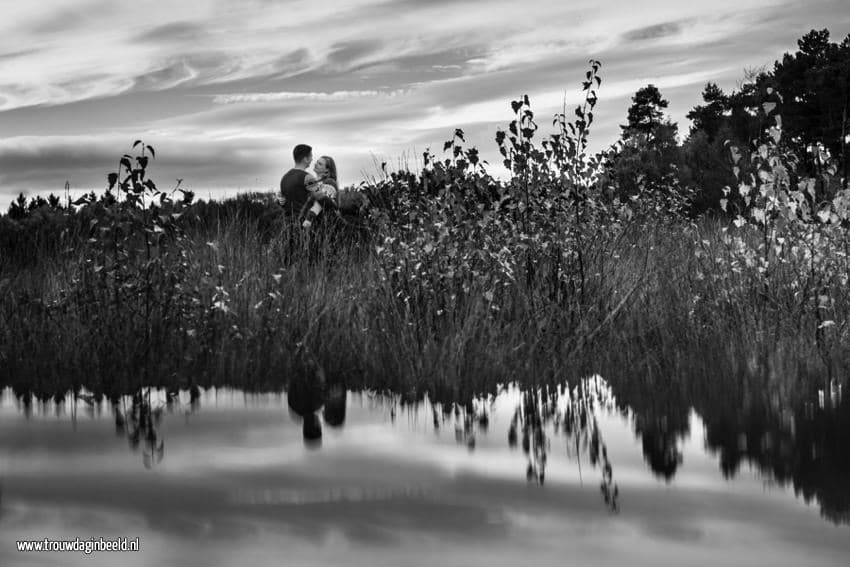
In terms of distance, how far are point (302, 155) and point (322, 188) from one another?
0.56 metres

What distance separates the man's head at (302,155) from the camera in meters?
12.8

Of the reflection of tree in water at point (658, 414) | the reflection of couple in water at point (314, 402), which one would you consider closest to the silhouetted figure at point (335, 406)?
the reflection of couple in water at point (314, 402)

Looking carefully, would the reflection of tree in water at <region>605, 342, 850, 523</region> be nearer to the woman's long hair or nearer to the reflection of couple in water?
the reflection of couple in water

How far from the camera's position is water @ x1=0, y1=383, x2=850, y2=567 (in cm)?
345

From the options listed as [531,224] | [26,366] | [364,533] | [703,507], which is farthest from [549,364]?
[26,366]

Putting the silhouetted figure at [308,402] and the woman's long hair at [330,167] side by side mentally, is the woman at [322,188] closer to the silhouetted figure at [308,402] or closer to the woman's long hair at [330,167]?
the woman's long hair at [330,167]

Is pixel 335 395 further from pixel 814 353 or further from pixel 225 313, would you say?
pixel 814 353

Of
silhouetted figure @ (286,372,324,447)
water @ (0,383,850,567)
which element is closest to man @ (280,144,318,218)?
silhouetted figure @ (286,372,324,447)

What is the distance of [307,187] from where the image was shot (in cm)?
1254

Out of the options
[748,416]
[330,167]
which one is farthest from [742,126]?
[748,416]

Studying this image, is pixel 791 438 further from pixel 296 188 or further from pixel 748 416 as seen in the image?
pixel 296 188

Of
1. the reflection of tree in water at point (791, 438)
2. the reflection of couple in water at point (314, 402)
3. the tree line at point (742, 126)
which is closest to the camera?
the reflection of tree in water at point (791, 438)

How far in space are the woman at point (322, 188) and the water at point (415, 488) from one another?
6674 mm

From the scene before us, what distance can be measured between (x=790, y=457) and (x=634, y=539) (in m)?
1.47
